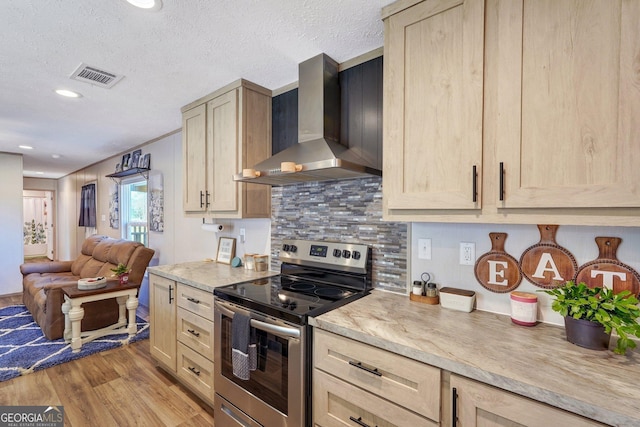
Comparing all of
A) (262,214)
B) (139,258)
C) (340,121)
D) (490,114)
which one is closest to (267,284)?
(262,214)

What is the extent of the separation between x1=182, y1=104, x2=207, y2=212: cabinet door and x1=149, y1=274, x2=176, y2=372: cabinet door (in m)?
0.70

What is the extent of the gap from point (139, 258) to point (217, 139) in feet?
6.85

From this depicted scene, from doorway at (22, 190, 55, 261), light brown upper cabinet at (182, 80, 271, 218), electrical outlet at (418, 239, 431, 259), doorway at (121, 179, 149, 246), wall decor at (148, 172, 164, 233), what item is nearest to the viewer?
electrical outlet at (418, 239, 431, 259)

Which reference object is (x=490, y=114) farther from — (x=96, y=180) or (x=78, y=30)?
(x=96, y=180)

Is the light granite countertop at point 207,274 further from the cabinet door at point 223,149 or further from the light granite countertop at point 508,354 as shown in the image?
the light granite countertop at point 508,354

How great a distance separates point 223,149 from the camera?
243 centimetres

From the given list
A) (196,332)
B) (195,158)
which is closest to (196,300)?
(196,332)

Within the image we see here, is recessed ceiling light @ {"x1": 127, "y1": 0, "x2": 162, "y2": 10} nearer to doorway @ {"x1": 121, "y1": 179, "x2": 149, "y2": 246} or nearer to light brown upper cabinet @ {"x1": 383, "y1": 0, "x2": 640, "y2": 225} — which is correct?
light brown upper cabinet @ {"x1": 383, "y1": 0, "x2": 640, "y2": 225}

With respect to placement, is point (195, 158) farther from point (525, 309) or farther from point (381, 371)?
point (525, 309)

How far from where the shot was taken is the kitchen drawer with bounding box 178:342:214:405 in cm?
203

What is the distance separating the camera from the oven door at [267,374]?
1436 millimetres

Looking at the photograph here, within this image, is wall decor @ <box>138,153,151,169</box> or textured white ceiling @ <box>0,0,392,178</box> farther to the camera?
wall decor @ <box>138,153,151,169</box>

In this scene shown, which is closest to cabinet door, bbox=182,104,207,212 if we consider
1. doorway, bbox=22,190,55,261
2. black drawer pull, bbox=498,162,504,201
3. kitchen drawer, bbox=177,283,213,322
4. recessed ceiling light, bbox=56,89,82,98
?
kitchen drawer, bbox=177,283,213,322

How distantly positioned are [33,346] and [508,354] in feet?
13.8
